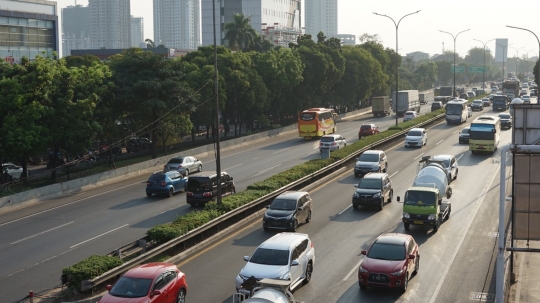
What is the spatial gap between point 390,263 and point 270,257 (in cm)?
379

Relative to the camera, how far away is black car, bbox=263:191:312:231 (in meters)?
30.8

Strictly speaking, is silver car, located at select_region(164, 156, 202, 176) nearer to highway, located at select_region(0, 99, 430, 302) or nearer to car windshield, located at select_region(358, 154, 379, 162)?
highway, located at select_region(0, 99, 430, 302)

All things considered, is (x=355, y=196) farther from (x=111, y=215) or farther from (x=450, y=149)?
(x=450, y=149)

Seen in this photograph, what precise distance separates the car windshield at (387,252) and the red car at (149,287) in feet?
20.7

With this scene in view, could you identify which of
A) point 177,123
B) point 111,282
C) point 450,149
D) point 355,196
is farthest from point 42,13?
point 111,282

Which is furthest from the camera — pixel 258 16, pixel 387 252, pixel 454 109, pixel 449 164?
pixel 258 16

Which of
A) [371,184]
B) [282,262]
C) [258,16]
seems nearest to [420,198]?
[371,184]

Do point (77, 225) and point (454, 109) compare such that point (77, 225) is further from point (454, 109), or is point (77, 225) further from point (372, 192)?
point (454, 109)

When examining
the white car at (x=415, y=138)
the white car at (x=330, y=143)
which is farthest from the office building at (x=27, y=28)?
the white car at (x=415, y=138)

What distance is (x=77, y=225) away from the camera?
114 ft

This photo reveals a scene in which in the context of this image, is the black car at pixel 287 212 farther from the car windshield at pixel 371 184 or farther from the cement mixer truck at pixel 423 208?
the car windshield at pixel 371 184

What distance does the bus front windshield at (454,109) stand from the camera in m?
78.3

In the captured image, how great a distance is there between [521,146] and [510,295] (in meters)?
7.44

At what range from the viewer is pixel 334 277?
79.4 feet
